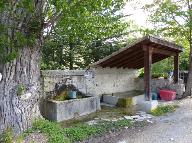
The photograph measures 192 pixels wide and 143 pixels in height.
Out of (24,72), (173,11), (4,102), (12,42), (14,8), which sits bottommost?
(4,102)

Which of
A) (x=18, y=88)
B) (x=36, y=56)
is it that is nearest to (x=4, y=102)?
(x=18, y=88)

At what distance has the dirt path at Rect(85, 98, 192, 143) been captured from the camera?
7.93 m

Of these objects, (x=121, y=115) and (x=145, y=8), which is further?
(x=145, y=8)

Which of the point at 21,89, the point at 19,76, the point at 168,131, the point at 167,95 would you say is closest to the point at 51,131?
the point at 21,89

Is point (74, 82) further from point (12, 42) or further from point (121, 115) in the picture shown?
point (12, 42)

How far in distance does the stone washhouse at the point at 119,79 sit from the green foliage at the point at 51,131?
1673mm

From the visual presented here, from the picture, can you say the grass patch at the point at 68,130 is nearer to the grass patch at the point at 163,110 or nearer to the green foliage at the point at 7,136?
the green foliage at the point at 7,136

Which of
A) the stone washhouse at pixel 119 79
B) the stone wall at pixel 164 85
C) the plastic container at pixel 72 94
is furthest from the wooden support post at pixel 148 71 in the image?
the stone wall at pixel 164 85

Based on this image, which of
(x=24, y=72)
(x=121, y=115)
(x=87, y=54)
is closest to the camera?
(x=24, y=72)

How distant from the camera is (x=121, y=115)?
10.7m

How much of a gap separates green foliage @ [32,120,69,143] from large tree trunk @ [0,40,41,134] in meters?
0.26

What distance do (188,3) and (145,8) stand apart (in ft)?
7.85

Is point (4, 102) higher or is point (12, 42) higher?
Result: point (12, 42)

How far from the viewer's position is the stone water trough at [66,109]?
386 inches
